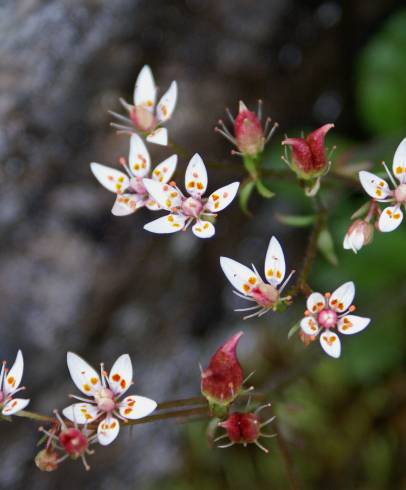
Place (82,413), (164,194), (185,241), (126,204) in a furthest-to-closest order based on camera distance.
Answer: (185,241), (126,204), (164,194), (82,413)

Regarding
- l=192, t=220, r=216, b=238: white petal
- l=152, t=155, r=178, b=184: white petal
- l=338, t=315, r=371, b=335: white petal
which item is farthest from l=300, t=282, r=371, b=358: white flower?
l=152, t=155, r=178, b=184: white petal

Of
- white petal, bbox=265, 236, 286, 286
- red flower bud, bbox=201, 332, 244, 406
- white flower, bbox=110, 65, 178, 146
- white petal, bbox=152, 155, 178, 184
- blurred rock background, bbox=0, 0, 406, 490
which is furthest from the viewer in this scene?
blurred rock background, bbox=0, 0, 406, 490

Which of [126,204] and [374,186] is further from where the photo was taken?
[126,204]

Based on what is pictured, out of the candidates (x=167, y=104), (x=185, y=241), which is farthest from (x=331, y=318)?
(x=185, y=241)

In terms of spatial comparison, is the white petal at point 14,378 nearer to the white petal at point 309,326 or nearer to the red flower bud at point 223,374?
the red flower bud at point 223,374

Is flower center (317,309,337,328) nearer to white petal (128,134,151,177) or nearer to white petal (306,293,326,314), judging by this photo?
white petal (306,293,326,314)

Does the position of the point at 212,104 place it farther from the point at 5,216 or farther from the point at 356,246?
the point at 356,246

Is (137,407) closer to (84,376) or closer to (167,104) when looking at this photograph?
(84,376)
